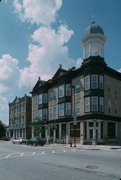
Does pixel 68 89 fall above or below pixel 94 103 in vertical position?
above

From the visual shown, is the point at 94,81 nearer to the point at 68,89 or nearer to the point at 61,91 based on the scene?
the point at 68,89

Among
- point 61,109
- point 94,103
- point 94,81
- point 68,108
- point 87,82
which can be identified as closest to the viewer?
point 94,103

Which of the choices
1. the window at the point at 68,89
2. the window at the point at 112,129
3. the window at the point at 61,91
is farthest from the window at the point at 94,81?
the window at the point at 61,91

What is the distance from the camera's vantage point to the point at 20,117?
235 ft

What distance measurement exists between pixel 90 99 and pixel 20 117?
116ft

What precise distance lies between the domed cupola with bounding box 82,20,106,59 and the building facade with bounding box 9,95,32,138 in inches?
1132

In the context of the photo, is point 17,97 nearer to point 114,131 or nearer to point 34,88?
point 34,88

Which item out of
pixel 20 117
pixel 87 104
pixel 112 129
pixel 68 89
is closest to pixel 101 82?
pixel 87 104

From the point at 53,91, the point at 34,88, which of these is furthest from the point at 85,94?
the point at 34,88

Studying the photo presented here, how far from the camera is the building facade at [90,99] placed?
41.2 m

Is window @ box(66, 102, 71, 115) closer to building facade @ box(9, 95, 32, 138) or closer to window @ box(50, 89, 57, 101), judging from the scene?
window @ box(50, 89, 57, 101)

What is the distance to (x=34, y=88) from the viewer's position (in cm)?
6125

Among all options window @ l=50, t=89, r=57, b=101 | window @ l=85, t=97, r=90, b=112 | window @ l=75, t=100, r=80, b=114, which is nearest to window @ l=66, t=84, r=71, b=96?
window @ l=75, t=100, r=80, b=114

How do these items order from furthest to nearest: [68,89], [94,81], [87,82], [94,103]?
[68,89] → [87,82] → [94,81] → [94,103]
